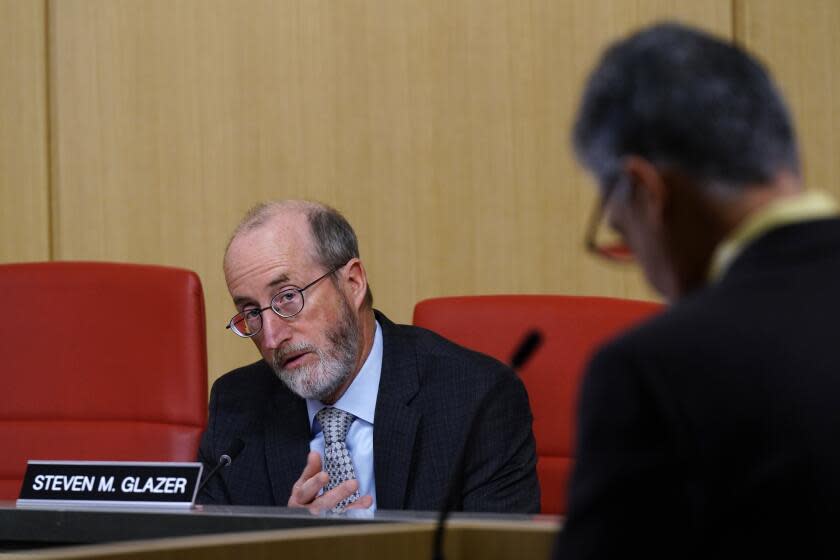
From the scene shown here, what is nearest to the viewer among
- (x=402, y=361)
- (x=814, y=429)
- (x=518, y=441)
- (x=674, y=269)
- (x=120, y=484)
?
(x=814, y=429)

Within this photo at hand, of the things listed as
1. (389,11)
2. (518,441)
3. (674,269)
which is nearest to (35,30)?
(389,11)

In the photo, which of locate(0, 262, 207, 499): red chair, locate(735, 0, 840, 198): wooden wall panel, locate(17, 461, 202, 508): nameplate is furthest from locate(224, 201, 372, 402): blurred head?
locate(735, 0, 840, 198): wooden wall panel

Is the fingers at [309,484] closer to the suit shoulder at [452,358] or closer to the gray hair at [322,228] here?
the suit shoulder at [452,358]

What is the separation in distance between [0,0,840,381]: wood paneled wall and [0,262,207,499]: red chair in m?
1.05

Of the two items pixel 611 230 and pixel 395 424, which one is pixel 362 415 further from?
pixel 611 230

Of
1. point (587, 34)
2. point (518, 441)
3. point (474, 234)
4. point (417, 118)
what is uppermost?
point (587, 34)

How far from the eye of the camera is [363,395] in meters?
2.60

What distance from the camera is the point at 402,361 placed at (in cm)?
257

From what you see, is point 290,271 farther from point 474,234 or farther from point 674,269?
point 674,269

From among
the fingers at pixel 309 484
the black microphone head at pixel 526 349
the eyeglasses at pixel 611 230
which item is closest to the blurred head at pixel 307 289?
the fingers at pixel 309 484

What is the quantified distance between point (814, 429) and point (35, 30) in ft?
10.9

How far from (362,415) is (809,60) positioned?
1.84 m

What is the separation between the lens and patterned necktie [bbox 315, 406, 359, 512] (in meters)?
2.49

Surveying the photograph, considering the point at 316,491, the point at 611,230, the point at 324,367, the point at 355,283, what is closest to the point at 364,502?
the point at 316,491
